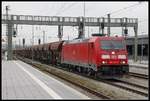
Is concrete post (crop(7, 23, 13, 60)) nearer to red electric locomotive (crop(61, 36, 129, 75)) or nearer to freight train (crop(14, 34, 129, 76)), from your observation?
freight train (crop(14, 34, 129, 76))

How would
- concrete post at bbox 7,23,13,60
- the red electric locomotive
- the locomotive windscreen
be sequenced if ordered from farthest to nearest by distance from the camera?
1. concrete post at bbox 7,23,13,60
2. the locomotive windscreen
3. the red electric locomotive

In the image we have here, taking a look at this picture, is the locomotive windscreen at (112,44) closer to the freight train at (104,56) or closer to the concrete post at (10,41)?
the freight train at (104,56)

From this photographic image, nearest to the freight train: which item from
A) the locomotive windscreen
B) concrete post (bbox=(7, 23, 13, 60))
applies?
the locomotive windscreen

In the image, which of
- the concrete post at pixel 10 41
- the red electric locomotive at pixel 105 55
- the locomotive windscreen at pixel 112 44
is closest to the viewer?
the red electric locomotive at pixel 105 55

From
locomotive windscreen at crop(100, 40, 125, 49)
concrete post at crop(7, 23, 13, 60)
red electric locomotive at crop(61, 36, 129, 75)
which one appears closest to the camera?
red electric locomotive at crop(61, 36, 129, 75)

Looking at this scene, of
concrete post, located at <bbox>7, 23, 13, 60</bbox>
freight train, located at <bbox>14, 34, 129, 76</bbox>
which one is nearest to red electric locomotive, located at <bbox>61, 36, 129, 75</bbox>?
freight train, located at <bbox>14, 34, 129, 76</bbox>

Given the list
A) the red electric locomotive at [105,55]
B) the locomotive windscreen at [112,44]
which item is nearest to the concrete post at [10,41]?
the red electric locomotive at [105,55]

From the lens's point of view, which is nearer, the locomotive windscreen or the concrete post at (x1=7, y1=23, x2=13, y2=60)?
the locomotive windscreen

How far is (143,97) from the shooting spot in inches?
655

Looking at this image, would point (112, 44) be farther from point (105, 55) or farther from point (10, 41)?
point (10, 41)

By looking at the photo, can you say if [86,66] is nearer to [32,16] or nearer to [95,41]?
[95,41]

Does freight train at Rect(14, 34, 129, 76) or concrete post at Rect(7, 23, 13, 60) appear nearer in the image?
freight train at Rect(14, 34, 129, 76)

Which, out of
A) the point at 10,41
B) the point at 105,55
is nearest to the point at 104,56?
the point at 105,55

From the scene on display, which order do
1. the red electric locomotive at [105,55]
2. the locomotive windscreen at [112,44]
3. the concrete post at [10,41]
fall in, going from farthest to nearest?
Result: 1. the concrete post at [10,41]
2. the locomotive windscreen at [112,44]
3. the red electric locomotive at [105,55]
